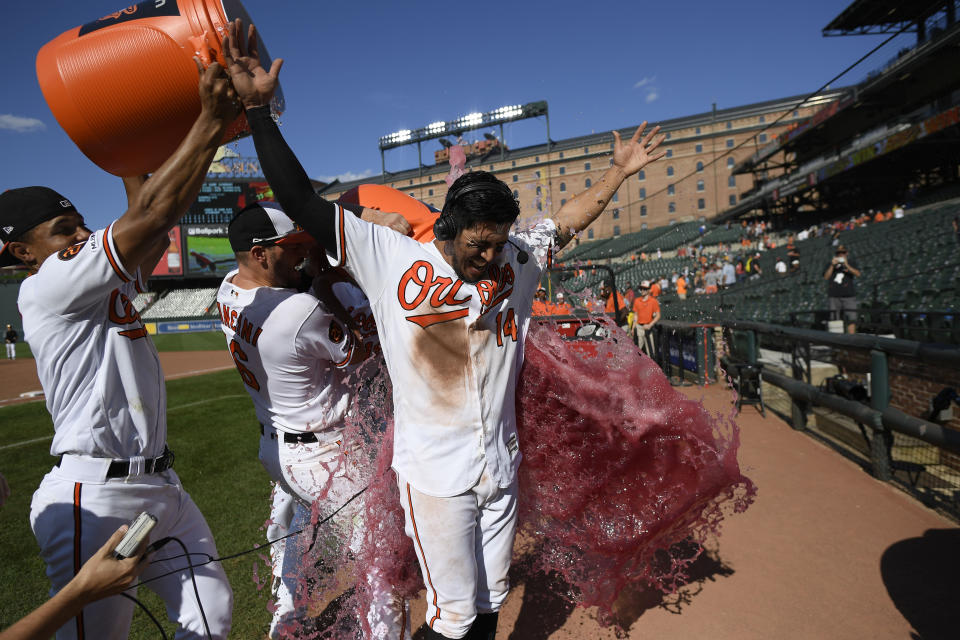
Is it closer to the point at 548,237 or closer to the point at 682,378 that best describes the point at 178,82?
the point at 548,237

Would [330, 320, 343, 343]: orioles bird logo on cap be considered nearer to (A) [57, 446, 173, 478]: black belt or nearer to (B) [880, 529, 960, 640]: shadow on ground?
(A) [57, 446, 173, 478]: black belt

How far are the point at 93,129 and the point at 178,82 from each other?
0.33 meters

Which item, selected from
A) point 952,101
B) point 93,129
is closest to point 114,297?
point 93,129

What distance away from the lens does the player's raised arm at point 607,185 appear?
2348 mm

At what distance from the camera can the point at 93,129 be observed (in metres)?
1.73

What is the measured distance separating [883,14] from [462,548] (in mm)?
37833

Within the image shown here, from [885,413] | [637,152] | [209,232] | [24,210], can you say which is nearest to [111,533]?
[24,210]

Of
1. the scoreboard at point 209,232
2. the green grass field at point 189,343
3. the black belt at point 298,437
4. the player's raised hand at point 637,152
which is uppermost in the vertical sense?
the scoreboard at point 209,232

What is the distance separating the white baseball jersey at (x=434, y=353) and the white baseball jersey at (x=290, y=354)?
540mm

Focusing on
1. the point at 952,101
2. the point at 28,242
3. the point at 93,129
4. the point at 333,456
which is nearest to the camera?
the point at 93,129

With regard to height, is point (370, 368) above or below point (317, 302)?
below

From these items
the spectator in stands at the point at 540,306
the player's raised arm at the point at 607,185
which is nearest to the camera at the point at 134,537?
the player's raised arm at the point at 607,185

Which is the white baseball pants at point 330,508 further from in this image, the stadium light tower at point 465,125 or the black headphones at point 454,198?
the stadium light tower at point 465,125

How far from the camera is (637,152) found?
2.51 metres
